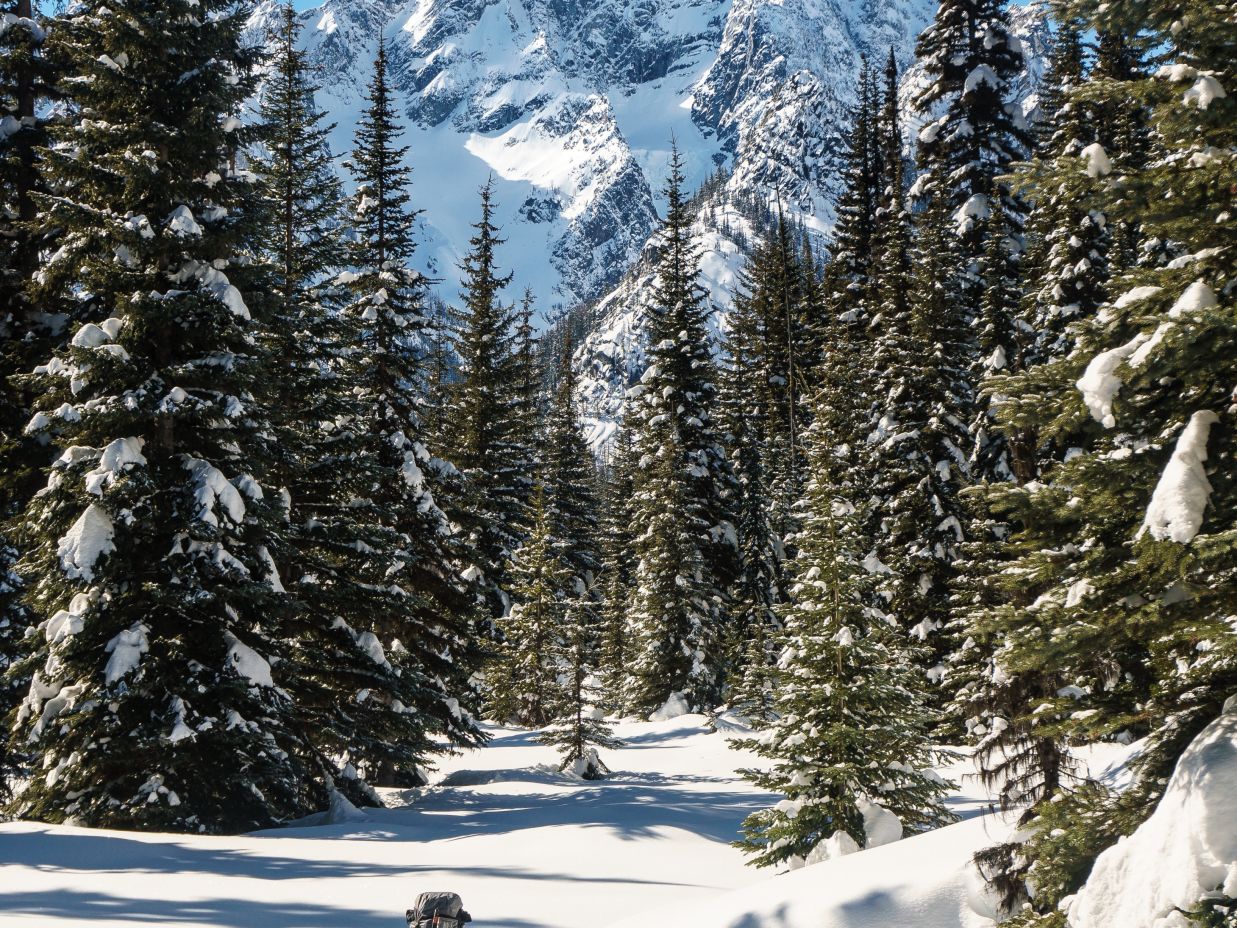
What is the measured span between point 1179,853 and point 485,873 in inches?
300

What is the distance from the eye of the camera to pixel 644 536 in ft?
96.4

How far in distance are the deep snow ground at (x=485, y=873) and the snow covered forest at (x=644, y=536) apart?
8 cm

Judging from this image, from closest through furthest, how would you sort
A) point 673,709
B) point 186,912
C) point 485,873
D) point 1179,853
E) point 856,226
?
point 1179,853 < point 186,912 < point 485,873 < point 673,709 < point 856,226

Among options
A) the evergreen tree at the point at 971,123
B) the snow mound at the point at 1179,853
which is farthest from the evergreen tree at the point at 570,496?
the snow mound at the point at 1179,853

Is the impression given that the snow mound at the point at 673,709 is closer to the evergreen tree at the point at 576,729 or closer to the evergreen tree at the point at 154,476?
the evergreen tree at the point at 576,729

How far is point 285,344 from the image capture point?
16812 mm

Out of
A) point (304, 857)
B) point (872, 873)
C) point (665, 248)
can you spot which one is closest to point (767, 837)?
point (872, 873)

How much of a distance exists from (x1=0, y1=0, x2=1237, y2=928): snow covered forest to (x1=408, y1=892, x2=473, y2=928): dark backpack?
2.01 metres

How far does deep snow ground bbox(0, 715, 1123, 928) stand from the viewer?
20.8 feet

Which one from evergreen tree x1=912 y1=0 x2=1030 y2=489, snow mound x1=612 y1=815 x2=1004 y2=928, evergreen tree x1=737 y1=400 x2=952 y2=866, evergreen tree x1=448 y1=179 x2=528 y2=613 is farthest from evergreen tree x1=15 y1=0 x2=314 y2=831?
evergreen tree x1=912 y1=0 x2=1030 y2=489

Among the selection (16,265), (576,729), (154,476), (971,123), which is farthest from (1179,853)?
(971,123)

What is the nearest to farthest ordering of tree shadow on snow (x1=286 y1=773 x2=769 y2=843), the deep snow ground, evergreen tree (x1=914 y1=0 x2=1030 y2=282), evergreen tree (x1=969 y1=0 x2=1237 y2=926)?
evergreen tree (x1=969 y1=0 x2=1237 y2=926) < the deep snow ground < tree shadow on snow (x1=286 y1=773 x2=769 y2=843) < evergreen tree (x1=914 y1=0 x2=1030 y2=282)

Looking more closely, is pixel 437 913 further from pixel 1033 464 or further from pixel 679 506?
pixel 679 506

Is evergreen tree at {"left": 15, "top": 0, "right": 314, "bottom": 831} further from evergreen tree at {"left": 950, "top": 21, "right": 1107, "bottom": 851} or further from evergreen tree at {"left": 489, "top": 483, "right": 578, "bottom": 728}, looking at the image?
evergreen tree at {"left": 489, "top": 483, "right": 578, "bottom": 728}
